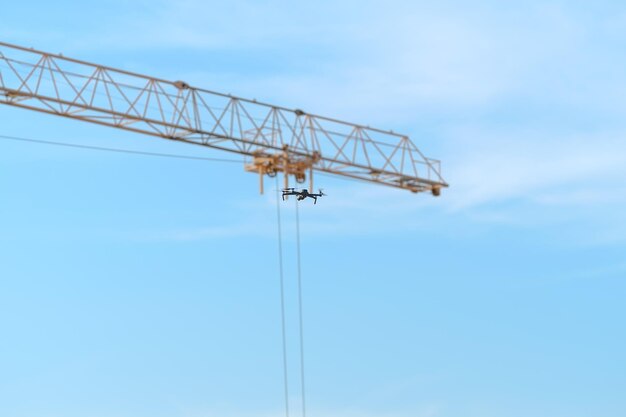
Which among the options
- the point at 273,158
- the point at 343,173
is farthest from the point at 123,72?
the point at 343,173

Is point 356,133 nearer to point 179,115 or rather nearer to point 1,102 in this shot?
point 179,115

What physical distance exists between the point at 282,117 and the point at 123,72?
9098 millimetres

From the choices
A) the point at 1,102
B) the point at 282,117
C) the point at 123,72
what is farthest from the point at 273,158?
the point at 1,102

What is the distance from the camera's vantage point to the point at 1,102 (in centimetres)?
6800

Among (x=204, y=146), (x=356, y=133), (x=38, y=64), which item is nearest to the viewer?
(x=38, y=64)

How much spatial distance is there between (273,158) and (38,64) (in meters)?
12.8

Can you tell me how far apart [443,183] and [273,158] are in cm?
1177

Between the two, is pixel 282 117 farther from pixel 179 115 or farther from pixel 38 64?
pixel 38 64

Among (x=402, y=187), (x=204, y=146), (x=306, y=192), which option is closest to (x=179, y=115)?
(x=204, y=146)

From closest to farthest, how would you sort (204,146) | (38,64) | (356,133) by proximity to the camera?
1. (38,64)
2. (204,146)
3. (356,133)

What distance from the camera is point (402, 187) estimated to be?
81.7 meters

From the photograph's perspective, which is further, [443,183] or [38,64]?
[443,183]

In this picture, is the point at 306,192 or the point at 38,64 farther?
the point at 306,192

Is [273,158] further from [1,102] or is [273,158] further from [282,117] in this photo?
[1,102]
